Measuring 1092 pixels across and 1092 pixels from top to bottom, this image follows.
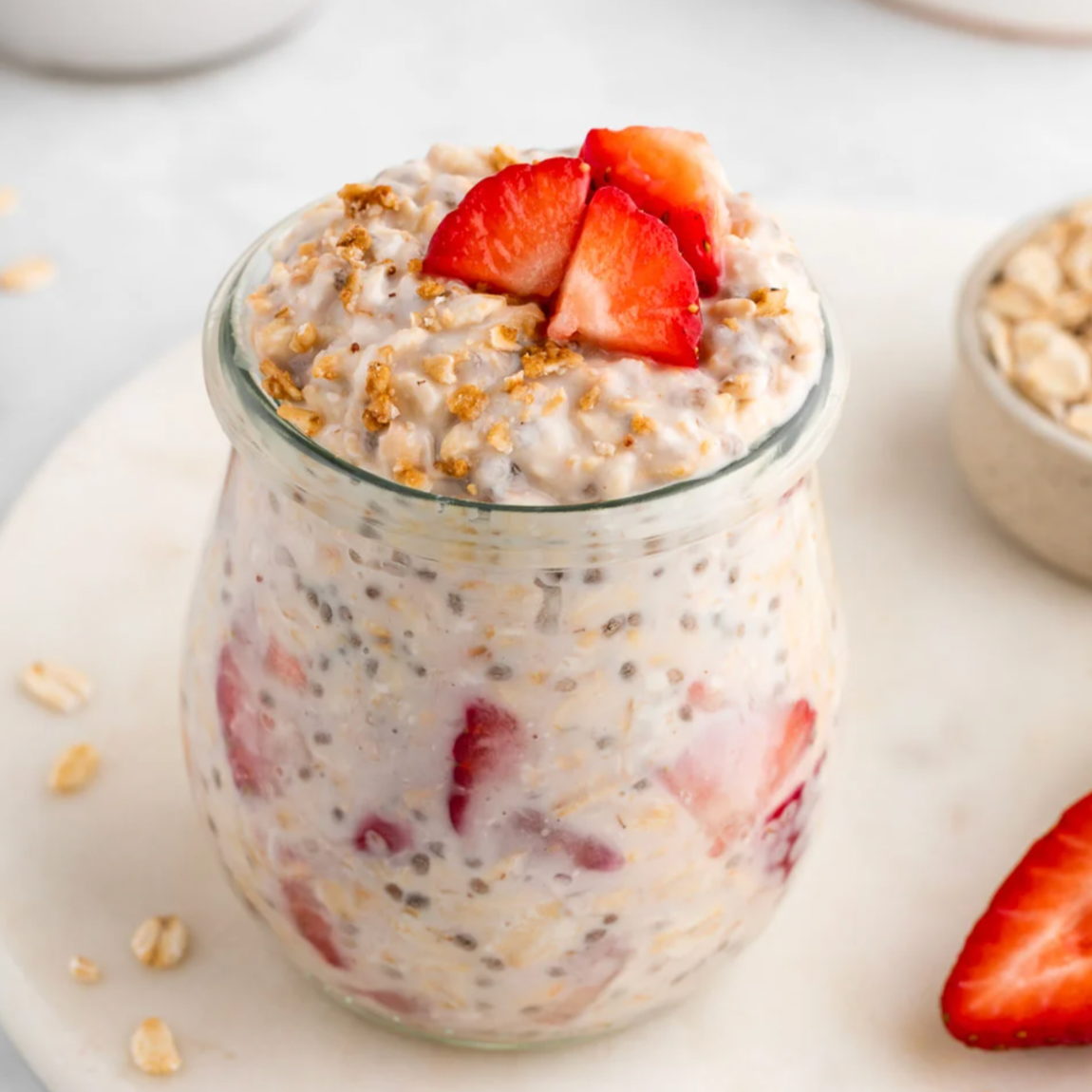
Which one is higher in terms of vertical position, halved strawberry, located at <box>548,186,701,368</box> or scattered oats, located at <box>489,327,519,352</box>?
halved strawberry, located at <box>548,186,701,368</box>

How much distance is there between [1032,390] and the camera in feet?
3.98

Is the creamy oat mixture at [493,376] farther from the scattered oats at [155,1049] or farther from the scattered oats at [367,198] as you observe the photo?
the scattered oats at [155,1049]

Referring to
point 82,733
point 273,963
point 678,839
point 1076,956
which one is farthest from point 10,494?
point 1076,956

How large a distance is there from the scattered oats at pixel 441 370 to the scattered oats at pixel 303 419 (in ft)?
0.18

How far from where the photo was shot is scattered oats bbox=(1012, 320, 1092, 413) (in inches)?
47.6

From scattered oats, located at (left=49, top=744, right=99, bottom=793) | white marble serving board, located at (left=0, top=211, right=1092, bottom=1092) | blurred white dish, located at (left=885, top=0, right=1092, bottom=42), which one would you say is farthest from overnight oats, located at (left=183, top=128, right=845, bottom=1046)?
blurred white dish, located at (left=885, top=0, right=1092, bottom=42)

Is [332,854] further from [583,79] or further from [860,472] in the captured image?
[583,79]

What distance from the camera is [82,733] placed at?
3.49ft

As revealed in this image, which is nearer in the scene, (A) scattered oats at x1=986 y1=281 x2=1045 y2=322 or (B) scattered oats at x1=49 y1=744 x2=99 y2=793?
(B) scattered oats at x1=49 y1=744 x2=99 y2=793

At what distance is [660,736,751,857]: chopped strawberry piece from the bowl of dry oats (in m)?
0.54

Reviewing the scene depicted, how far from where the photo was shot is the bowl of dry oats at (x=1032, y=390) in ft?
3.93

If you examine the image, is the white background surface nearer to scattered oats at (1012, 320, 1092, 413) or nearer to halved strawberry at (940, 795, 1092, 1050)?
scattered oats at (1012, 320, 1092, 413)

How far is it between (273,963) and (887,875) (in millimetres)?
389

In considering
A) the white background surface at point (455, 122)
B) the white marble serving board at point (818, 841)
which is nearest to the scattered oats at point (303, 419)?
the white marble serving board at point (818, 841)
